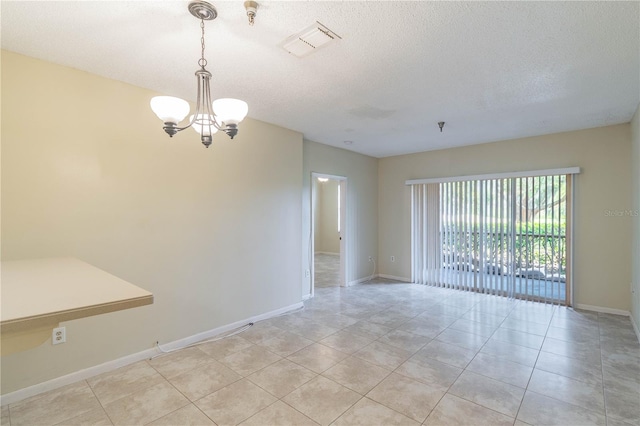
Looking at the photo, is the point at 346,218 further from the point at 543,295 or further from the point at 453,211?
the point at 543,295

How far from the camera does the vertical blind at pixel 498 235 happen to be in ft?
14.2

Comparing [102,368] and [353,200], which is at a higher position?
[353,200]

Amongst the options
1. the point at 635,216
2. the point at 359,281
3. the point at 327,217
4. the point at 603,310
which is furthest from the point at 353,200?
the point at 327,217

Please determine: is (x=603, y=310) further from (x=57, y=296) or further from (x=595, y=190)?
(x=57, y=296)

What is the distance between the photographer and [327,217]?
970 cm

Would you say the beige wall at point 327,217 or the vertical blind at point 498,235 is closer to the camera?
→ the vertical blind at point 498,235

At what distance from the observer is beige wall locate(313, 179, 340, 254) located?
374 inches

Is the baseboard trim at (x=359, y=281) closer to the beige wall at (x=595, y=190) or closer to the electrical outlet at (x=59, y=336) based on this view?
the beige wall at (x=595, y=190)

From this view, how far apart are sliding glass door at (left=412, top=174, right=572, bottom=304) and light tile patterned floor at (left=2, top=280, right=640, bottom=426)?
2.78ft

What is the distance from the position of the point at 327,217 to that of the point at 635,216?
23.2ft

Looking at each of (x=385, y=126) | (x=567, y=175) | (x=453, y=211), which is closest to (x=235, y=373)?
A: (x=385, y=126)

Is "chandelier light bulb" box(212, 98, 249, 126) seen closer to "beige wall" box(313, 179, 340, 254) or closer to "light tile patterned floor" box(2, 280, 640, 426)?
"light tile patterned floor" box(2, 280, 640, 426)

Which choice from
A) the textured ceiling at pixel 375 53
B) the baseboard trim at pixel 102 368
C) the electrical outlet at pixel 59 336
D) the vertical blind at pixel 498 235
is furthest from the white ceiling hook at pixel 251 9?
the vertical blind at pixel 498 235

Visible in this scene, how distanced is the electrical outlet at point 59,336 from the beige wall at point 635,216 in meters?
5.38
